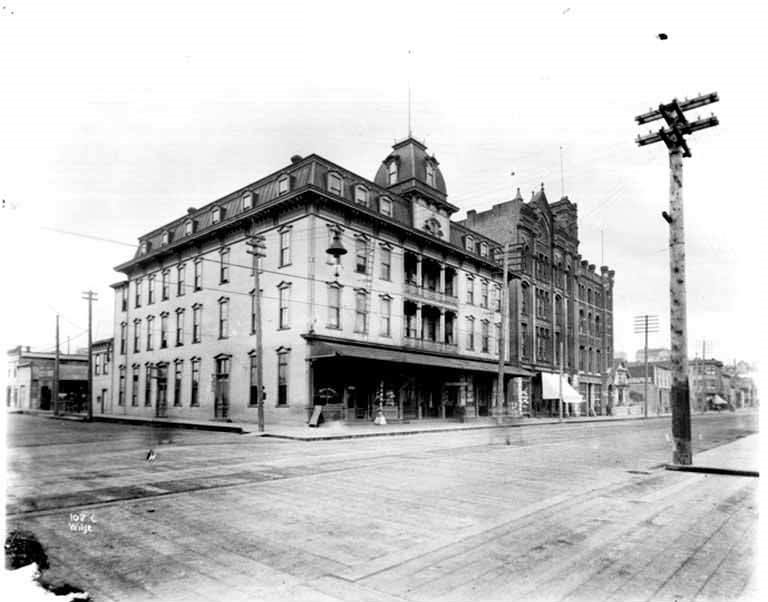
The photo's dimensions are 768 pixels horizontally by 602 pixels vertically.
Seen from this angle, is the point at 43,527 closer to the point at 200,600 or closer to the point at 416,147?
the point at 200,600

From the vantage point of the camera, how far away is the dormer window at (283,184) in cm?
2909

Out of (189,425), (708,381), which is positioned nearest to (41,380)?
(189,425)

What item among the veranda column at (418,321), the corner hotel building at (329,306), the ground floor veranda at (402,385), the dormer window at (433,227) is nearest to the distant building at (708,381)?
the corner hotel building at (329,306)

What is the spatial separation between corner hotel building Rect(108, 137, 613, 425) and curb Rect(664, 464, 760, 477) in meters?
14.0

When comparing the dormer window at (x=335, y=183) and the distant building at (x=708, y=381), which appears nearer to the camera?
the dormer window at (x=335, y=183)

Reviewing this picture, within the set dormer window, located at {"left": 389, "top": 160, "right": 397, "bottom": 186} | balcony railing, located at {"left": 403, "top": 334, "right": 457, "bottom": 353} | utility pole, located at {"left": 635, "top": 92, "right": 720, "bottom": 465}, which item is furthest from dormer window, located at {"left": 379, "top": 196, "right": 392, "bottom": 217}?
utility pole, located at {"left": 635, "top": 92, "right": 720, "bottom": 465}

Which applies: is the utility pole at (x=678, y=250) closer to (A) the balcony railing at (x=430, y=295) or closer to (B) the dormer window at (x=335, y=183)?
(B) the dormer window at (x=335, y=183)

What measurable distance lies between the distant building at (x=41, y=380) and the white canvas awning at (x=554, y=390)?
155ft

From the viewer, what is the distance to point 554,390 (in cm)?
4741

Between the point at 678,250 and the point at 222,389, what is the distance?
86.9 feet

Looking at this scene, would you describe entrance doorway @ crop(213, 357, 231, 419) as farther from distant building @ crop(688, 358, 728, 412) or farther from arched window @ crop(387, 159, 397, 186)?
distant building @ crop(688, 358, 728, 412)

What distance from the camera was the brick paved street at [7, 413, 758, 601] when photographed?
4691mm

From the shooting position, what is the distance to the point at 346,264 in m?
29.5

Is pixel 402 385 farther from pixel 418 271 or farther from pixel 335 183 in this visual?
pixel 335 183
